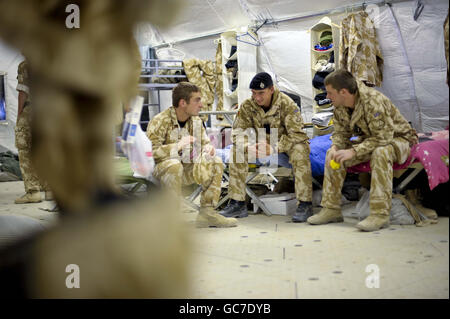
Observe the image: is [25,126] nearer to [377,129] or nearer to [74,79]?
[74,79]

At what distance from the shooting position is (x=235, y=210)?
2.52 meters

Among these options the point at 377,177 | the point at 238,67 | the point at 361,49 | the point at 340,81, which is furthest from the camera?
the point at 238,67

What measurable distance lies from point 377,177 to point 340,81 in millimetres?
484

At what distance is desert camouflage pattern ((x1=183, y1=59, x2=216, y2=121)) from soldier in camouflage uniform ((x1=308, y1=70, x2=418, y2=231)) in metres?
2.41

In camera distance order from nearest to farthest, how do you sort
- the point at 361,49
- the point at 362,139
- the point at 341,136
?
the point at 362,139 < the point at 341,136 < the point at 361,49

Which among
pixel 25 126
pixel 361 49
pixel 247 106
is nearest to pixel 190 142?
pixel 247 106

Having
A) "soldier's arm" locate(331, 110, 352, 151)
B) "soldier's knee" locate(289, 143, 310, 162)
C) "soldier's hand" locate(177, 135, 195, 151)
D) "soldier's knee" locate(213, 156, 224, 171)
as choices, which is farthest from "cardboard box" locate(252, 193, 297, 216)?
"soldier's hand" locate(177, 135, 195, 151)

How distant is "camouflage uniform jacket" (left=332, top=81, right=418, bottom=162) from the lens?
195cm

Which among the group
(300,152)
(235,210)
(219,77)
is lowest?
(235,210)

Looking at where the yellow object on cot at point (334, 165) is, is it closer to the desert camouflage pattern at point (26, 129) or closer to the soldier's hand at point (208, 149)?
the soldier's hand at point (208, 149)

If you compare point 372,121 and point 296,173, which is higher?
point 372,121

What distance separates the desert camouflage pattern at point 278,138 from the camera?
2.49 metres

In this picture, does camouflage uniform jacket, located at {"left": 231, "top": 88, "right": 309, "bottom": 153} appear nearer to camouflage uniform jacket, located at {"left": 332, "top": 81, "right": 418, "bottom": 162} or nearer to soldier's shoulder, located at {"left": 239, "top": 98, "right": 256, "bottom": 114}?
soldier's shoulder, located at {"left": 239, "top": 98, "right": 256, "bottom": 114}
